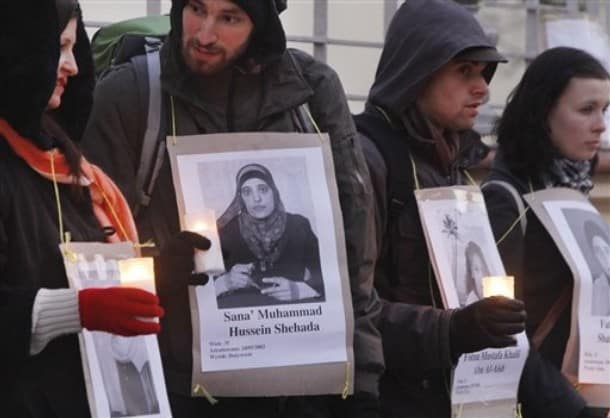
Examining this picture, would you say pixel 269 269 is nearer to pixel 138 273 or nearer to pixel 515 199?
pixel 138 273

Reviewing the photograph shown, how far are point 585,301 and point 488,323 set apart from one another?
2.83ft

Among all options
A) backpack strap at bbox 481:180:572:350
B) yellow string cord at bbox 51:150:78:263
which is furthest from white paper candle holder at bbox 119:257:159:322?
backpack strap at bbox 481:180:572:350

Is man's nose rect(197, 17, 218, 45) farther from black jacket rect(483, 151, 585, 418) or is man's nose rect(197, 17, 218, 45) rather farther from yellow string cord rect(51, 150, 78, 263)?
black jacket rect(483, 151, 585, 418)

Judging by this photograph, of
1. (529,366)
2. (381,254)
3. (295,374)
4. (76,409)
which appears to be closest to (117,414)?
(76,409)

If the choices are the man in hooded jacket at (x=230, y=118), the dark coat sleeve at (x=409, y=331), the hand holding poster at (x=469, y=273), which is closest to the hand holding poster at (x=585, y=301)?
the hand holding poster at (x=469, y=273)

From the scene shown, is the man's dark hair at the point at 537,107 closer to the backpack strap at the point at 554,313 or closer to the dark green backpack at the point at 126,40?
the backpack strap at the point at 554,313

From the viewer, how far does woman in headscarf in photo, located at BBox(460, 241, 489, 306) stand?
557cm

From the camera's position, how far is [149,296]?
13.2ft

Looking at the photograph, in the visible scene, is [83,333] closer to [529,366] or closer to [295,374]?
[295,374]

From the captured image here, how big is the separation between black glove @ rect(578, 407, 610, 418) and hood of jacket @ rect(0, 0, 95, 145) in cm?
240

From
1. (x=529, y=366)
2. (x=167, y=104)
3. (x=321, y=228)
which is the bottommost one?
(x=529, y=366)

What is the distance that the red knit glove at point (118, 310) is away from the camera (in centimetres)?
398

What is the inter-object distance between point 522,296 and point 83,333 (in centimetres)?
221

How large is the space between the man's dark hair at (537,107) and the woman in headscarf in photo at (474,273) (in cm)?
68
